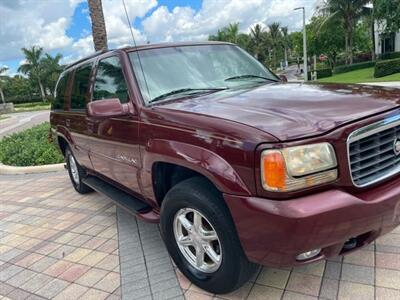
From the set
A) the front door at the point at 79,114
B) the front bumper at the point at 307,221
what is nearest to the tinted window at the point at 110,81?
the front door at the point at 79,114

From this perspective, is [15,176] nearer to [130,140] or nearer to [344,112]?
[130,140]

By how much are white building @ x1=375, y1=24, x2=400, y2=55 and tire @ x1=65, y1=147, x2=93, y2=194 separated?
38906 millimetres

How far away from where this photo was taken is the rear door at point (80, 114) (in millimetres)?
4504

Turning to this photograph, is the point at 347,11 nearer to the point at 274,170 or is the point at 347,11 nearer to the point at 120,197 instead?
the point at 120,197

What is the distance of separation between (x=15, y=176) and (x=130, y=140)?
18.2 feet

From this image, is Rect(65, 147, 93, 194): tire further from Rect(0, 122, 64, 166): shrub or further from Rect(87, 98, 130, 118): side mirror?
Rect(87, 98, 130, 118): side mirror

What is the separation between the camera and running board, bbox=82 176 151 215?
3611 millimetres

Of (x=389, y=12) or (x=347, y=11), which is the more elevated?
(x=347, y=11)

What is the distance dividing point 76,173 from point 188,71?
302 cm

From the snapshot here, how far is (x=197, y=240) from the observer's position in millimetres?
2861

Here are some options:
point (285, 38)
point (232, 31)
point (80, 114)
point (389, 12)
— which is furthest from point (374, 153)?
point (285, 38)

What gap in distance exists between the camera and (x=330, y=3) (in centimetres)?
3831

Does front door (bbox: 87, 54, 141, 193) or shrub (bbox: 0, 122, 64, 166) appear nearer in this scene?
front door (bbox: 87, 54, 141, 193)

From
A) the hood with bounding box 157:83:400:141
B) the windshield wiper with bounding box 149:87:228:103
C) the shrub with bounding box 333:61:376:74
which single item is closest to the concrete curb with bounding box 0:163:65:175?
the windshield wiper with bounding box 149:87:228:103
